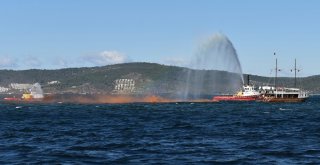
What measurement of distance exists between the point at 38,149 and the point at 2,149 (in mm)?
3601

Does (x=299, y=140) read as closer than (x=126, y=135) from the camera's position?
Yes

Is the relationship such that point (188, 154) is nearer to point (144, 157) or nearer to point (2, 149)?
point (144, 157)

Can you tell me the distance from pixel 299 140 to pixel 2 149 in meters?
32.6

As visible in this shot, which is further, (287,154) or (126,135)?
(126,135)

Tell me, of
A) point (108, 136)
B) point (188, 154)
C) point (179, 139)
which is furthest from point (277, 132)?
point (188, 154)

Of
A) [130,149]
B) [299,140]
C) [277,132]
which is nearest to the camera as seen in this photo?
[130,149]

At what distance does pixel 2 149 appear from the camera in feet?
187

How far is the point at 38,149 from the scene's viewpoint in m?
56.9

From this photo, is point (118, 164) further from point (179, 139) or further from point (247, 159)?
point (179, 139)

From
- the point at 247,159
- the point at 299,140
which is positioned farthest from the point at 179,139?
the point at 247,159

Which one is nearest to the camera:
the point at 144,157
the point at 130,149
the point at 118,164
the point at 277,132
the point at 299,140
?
the point at 118,164

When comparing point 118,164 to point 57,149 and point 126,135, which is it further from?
point 126,135

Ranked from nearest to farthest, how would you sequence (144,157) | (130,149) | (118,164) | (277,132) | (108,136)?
(118,164), (144,157), (130,149), (108,136), (277,132)

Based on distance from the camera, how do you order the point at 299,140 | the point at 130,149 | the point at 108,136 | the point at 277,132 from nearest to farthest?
the point at 130,149 < the point at 299,140 < the point at 108,136 < the point at 277,132
